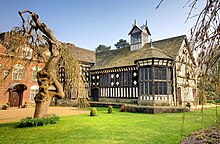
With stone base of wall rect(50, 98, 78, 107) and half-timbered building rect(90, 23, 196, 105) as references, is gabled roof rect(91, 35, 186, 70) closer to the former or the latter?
half-timbered building rect(90, 23, 196, 105)

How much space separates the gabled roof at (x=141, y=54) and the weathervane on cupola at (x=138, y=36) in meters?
0.64

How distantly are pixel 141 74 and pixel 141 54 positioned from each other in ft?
11.0

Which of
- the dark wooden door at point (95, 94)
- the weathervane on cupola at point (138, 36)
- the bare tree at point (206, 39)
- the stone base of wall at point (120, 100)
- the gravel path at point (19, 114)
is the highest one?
the weathervane on cupola at point (138, 36)

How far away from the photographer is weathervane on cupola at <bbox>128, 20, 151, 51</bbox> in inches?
809

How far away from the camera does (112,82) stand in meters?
19.5

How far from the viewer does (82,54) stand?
2436cm

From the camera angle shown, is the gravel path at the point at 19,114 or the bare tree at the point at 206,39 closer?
the bare tree at the point at 206,39

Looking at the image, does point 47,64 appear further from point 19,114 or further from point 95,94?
point 95,94

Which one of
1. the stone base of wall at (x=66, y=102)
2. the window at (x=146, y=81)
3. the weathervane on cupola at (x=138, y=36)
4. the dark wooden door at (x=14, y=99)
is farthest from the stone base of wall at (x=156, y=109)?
the dark wooden door at (x=14, y=99)

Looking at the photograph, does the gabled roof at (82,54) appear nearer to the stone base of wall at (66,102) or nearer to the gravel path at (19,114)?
the stone base of wall at (66,102)

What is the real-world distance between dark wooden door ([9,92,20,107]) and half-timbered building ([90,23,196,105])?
8.92m

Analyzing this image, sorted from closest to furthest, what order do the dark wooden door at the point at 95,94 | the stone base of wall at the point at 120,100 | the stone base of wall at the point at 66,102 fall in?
the stone base of wall at the point at 120,100 < the stone base of wall at the point at 66,102 < the dark wooden door at the point at 95,94

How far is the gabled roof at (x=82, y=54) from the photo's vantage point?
75.3ft

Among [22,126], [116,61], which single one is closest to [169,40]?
[116,61]
